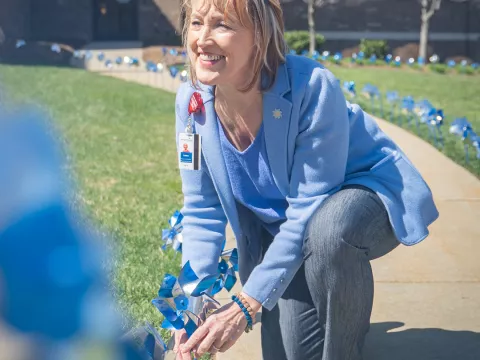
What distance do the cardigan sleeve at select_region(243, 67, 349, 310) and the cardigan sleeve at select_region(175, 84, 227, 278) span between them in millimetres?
249

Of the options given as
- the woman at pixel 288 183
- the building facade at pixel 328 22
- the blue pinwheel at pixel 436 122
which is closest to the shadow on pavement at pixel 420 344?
the woman at pixel 288 183

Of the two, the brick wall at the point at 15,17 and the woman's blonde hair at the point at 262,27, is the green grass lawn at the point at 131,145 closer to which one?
the woman's blonde hair at the point at 262,27

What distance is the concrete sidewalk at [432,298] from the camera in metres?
3.20

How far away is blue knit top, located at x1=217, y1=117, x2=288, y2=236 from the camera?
2686mm

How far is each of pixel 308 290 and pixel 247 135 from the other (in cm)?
58

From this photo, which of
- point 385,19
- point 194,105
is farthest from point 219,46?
point 385,19

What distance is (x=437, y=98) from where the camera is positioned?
40.8 feet

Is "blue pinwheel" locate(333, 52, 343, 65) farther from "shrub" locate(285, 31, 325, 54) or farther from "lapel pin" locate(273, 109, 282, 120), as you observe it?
"lapel pin" locate(273, 109, 282, 120)

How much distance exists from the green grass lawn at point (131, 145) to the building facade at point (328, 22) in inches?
291

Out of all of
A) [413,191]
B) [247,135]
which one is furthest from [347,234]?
[247,135]

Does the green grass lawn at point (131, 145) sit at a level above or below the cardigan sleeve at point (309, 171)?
below

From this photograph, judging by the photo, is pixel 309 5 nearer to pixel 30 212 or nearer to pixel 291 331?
pixel 291 331

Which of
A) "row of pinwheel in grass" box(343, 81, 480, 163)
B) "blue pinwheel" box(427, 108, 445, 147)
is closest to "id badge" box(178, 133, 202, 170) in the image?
"row of pinwheel in grass" box(343, 81, 480, 163)

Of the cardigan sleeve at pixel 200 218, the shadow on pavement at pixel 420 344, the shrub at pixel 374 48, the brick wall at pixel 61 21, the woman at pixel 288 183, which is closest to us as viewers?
the woman at pixel 288 183
